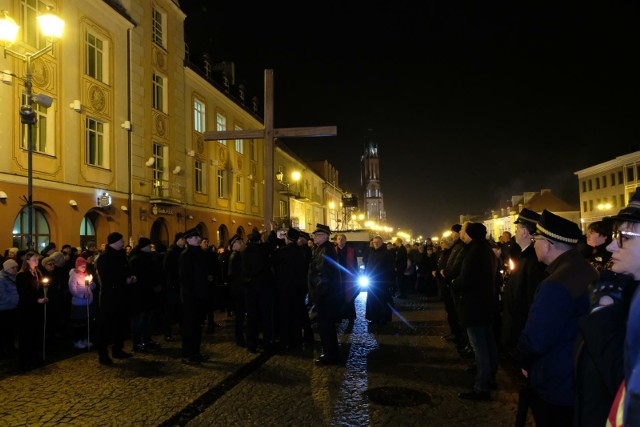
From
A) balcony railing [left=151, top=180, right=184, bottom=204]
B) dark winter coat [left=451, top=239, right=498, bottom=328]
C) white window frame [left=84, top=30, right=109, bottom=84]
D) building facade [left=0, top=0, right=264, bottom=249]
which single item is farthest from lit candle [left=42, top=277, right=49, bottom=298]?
balcony railing [left=151, top=180, right=184, bottom=204]

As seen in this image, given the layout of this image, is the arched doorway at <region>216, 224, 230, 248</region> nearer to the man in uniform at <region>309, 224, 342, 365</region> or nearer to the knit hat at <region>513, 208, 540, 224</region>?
the man in uniform at <region>309, 224, 342, 365</region>

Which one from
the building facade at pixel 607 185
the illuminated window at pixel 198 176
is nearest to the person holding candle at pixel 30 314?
the illuminated window at pixel 198 176

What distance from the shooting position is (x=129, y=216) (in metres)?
19.8

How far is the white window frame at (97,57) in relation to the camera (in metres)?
17.8

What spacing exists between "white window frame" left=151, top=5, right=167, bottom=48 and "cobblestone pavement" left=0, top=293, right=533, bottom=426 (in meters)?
18.3

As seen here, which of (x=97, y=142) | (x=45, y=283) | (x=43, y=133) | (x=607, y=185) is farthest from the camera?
(x=607, y=185)

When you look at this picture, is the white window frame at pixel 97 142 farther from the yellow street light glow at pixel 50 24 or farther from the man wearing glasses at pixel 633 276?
the man wearing glasses at pixel 633 276

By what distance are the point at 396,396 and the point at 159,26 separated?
22334 millimetres

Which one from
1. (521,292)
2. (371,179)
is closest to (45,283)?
(521,292)

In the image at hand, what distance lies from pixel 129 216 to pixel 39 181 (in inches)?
185

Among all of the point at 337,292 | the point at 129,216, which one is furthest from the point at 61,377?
the point at 129,216

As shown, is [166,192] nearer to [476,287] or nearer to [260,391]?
[260,391]

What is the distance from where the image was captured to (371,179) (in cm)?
14538

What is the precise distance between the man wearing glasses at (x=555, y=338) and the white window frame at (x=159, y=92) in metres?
21.8
